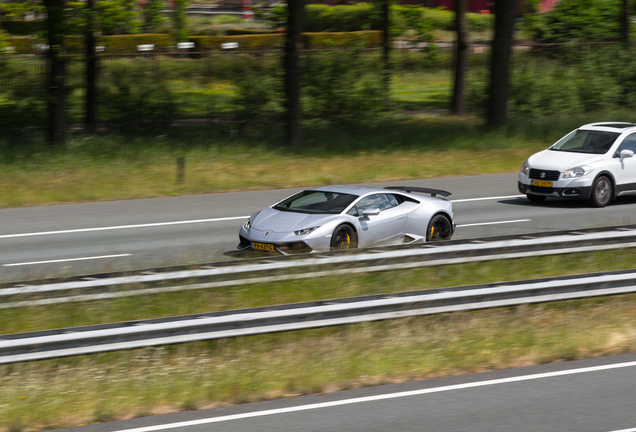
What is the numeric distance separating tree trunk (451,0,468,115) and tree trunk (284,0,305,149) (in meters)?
9.68

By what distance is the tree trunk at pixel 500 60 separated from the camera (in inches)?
1086

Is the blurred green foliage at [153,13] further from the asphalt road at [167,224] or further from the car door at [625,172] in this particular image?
the car door at [625,172]

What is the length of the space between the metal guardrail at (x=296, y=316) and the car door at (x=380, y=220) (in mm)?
4265

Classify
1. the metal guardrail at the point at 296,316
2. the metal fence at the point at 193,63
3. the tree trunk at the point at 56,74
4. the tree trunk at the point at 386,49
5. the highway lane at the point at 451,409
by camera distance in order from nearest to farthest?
the highway lane at the point at 451,409, the metal guardrail at the point at 296,316, the tree trunk at the point at 56,74, the metal fence at the point at 193,63, the tree trunk at the point at 386,49

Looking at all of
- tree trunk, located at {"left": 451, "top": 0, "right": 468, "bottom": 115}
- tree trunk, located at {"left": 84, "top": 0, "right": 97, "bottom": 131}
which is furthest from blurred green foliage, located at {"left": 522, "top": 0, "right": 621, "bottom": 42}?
tree trunk, located at {"left": 84, "top": 0, "right": 97, "bottom": 131}

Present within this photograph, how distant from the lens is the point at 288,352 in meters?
8.41

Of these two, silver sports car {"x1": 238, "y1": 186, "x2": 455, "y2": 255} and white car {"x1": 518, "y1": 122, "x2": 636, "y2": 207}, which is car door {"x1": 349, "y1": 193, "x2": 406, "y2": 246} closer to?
silver sports car {"x1": 238, "y1": 186, "x2": 455, "y2": 255}

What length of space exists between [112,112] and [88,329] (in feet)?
74.4

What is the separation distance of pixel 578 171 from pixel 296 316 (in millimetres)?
11541

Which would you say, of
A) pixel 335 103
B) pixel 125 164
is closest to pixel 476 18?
pixel 335 103

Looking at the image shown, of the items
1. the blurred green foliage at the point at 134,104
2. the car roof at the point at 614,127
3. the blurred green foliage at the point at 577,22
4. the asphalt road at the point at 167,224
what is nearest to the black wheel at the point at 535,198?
the asphalt road at the point at 167,224

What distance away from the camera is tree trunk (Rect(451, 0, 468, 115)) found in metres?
32.7

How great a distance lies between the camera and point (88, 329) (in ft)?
23.8

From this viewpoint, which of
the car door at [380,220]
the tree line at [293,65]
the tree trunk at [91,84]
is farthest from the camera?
the tree trunk at [91,84]
